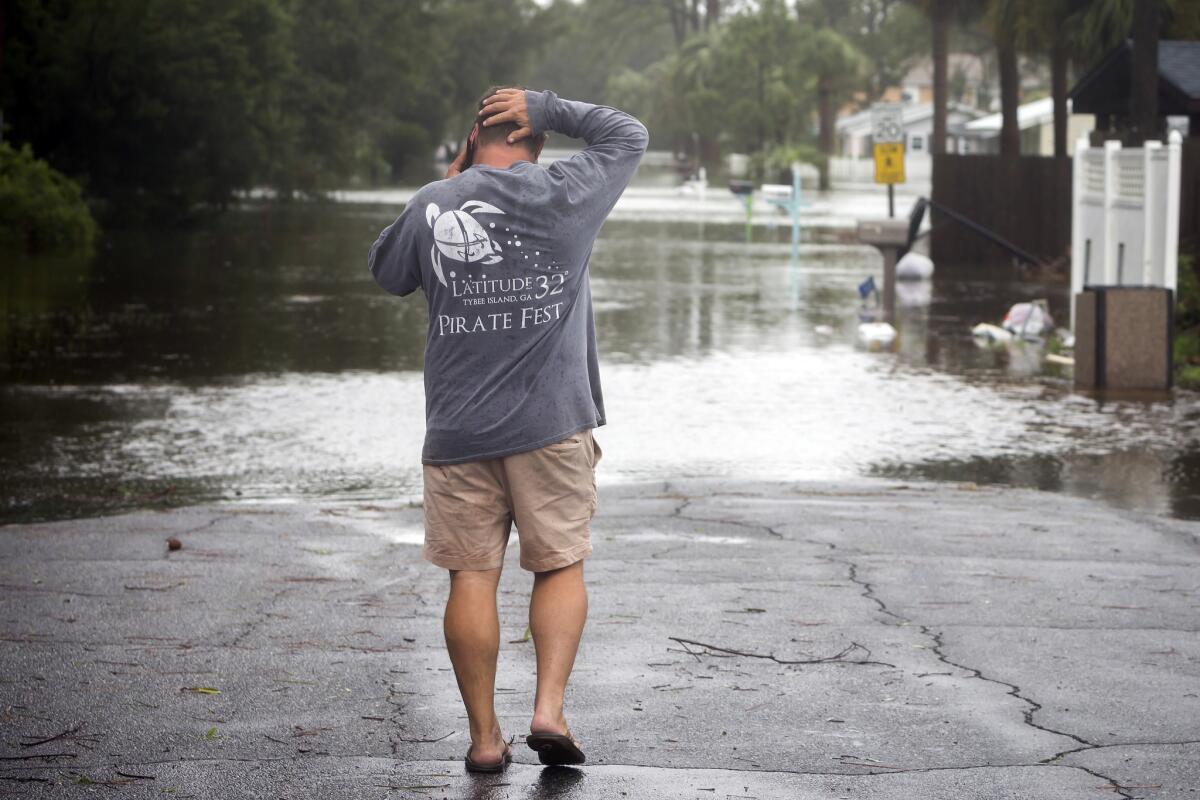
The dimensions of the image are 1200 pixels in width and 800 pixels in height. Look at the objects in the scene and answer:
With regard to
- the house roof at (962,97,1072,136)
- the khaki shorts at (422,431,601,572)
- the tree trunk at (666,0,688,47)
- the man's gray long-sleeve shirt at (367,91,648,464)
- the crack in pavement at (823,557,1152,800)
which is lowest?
the crack in pavement at (823,557,1152,800)

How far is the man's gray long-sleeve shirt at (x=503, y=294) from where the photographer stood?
4449 mm

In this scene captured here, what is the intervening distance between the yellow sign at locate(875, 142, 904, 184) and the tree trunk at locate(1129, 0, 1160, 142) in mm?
6506

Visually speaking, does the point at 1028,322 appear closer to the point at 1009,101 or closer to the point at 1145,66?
the point at 1145,66

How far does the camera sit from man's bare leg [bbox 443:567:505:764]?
174 inches

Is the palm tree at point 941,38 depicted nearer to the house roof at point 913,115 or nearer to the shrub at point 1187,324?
the shrub at point 1187,324

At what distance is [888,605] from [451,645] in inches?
93.8

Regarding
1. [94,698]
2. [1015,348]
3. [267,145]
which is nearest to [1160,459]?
[1015,348]

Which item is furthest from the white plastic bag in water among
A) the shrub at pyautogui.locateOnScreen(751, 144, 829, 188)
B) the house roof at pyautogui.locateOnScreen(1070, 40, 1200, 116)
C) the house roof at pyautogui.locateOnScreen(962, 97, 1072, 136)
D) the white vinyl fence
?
the house roof at pyautogui.locateOnScreen(962, 97, 1072, 136)

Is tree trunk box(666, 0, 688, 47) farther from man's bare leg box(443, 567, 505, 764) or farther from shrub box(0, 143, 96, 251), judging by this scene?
man's bare leg box(443, 567, 505, 764)

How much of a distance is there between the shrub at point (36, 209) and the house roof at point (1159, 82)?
15873 millimetres

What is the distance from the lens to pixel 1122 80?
80.1 ft

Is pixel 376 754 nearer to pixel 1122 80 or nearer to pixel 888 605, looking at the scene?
pixel 888 605

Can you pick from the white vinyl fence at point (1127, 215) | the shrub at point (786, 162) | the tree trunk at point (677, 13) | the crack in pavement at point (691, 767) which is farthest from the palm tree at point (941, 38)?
the tree trunk at point (677, 13)

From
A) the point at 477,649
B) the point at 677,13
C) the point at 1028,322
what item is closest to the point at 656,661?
the point at 477,649
